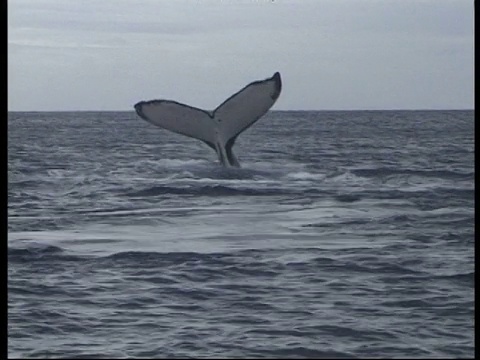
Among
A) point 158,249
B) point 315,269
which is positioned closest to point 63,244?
point 158,249

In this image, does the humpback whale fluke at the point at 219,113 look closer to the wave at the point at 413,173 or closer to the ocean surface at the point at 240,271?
the ocean surface at the point at 240,271

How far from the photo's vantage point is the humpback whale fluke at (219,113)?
35.5 feet

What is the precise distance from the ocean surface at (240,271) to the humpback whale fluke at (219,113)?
0.93 metres

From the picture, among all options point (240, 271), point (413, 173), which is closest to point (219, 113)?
point (240, 271)

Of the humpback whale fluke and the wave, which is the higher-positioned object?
the humpback whale fluke

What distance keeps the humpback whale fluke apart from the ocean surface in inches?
36.6

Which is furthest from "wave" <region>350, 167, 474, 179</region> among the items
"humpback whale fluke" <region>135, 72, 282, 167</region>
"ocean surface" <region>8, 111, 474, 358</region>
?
"humpback whale fluke" <region>135, 72, 282, 167</region>

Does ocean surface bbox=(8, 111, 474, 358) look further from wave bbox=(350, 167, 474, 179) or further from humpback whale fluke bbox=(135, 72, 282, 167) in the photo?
wave bbox=(350, 167, 474, 179)

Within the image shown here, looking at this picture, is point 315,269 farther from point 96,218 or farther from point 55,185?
point 55,185

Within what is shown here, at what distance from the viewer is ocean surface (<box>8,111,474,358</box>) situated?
468cm

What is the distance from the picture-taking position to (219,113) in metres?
11.2

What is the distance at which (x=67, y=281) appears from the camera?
21.1ft

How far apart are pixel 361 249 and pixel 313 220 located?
94.5 inches

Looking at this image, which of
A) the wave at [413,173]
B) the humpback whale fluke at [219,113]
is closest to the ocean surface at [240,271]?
the humpback whale fluke at [219,113]
